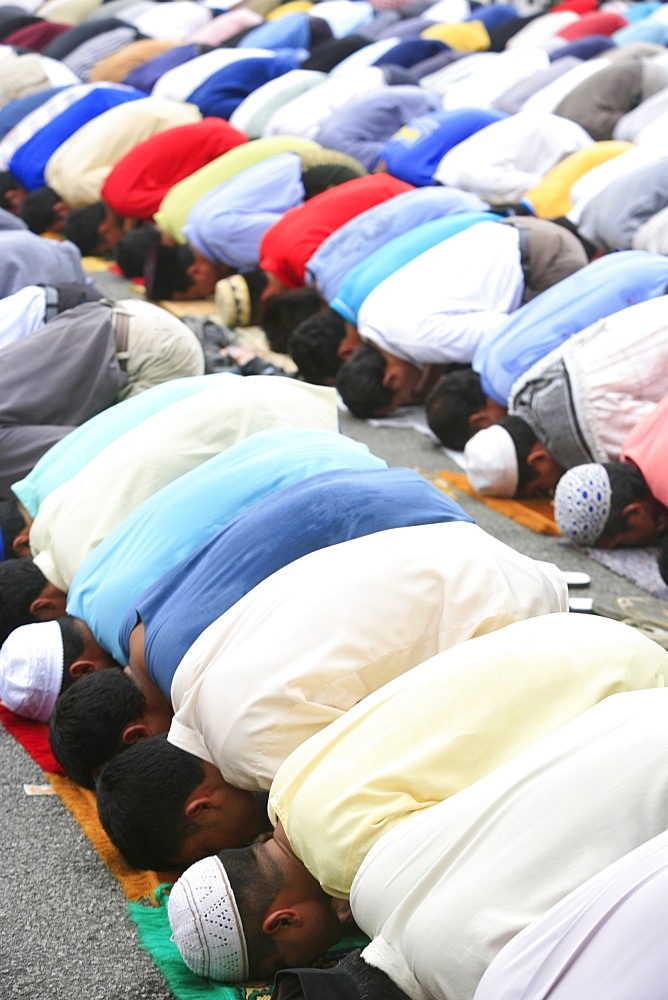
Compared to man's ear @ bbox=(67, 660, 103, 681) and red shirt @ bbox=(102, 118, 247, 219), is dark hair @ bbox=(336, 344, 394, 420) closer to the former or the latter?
man's ear @ bbox=(67, 660, 103, 681)

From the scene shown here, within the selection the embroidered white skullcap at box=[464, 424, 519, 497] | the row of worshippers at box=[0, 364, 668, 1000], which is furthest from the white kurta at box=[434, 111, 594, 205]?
the row of worshippers at box=[0, 364, 668, 1000]

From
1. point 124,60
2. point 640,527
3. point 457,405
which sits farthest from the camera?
point 124,60

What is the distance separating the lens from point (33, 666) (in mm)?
2625

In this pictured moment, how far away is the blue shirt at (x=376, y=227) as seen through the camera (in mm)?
4766

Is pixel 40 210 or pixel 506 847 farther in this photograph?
pixel 40 210

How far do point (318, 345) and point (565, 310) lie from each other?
1.04 meters

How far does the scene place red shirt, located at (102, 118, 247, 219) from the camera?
20.7ft

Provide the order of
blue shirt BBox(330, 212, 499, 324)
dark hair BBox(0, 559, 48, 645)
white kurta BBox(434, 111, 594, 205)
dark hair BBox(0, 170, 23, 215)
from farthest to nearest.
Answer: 1. dark hair BBox(0, 170, 23, 215)
2. white kurta BBox(434, 111, 594, 205)
3. blue shirt BBox(330, 212, 499, 324)
4. dark hair BBox(0, 559, 48, 645)

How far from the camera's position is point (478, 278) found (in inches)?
169

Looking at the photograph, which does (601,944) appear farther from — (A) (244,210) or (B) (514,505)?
(A) (244,210)

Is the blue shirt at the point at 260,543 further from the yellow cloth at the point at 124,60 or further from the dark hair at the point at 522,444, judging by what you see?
the yellow cloth at the point at 124,60

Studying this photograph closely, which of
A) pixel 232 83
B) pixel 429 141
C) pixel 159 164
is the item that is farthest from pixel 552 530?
pixel 232 83

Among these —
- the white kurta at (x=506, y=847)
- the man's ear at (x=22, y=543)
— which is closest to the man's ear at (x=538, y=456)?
the man's ear at (x=22, y=543)

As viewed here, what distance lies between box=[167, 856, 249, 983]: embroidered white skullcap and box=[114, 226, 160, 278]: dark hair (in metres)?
4.16
